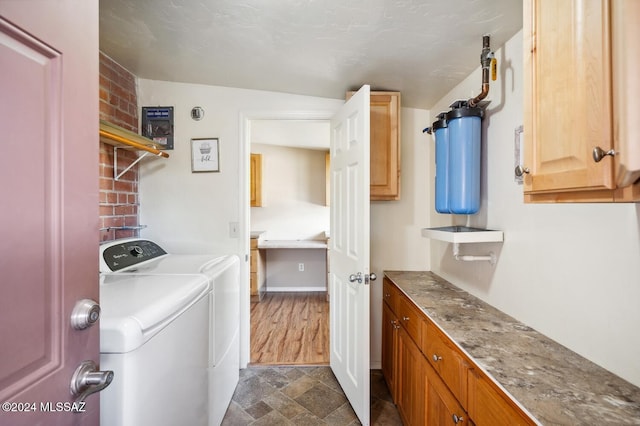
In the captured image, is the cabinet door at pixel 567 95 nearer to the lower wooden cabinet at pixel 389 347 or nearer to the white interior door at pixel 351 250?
the white interior door at pixel 351 250

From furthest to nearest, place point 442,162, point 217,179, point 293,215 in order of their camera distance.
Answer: point 293,215
point 217,179
point 442,162

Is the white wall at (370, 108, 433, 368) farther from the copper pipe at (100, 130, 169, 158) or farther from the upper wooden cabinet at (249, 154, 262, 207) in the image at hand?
the upper wooden cabinet at (249, 154, 262, 207)

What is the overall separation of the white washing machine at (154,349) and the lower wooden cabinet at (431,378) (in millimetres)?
1054

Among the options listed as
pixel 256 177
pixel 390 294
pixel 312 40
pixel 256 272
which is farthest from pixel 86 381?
pixel 256 177

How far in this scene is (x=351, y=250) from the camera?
72.3 inches

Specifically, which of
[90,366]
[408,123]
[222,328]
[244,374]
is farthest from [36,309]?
[408,123]

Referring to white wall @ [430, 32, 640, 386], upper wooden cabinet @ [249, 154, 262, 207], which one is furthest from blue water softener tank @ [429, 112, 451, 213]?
upper wooden cabinet @ [249, 154, 262, 207]

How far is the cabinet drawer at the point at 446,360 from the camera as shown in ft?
3.23

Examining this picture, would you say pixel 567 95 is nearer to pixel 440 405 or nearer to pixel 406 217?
pixel 440 405

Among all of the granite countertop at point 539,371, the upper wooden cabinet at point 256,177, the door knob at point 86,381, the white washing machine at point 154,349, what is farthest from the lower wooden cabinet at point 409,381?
the upper wooden cabinet at point 256,177

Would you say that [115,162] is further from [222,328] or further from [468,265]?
[468,265]

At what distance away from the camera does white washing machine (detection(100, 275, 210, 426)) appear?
2.70 feet

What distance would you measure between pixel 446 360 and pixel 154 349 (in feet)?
3.51

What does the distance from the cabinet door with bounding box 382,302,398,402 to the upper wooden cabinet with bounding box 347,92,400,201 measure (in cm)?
85
